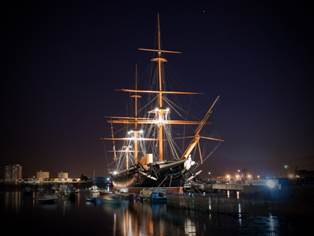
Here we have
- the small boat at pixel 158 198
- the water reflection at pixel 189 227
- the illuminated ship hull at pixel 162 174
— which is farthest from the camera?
the illuminated ship hull at pixel 162 174

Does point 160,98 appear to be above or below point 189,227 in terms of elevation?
above

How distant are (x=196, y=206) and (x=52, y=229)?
47.0 feet

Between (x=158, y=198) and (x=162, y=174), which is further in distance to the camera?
(x=162, y=174)

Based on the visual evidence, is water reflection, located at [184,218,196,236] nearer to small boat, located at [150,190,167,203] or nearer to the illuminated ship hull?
small boat, located at [150,190,167,203]

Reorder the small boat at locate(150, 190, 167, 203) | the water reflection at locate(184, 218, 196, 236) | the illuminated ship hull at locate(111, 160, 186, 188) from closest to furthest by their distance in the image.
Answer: the water reflection at locate(184, 218, 196, 236) → the small boat at locate(150, 190, 167, 203) → the illuminated ship hull at locate(111, 160, 186, 188)

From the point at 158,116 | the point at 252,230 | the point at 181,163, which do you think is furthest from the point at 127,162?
the point at 252,230

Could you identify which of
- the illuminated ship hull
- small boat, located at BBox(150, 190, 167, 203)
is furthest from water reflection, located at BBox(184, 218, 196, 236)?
the illuminated ship hull

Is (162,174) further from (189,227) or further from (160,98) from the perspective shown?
(189,227)

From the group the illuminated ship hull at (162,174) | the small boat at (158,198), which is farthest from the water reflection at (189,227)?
the illuminated ship hull at (162,174)

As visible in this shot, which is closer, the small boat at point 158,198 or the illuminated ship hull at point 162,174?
the small boat at point 158,198

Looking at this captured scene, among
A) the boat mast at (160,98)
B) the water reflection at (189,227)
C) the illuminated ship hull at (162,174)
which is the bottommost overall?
the water reflection at (189,227)

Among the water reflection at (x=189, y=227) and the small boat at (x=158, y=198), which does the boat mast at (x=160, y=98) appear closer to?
the small boat at (x=158, y=198)

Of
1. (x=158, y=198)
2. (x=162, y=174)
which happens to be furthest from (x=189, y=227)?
(x=162, y=174)

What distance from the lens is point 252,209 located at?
30422 millimetres
